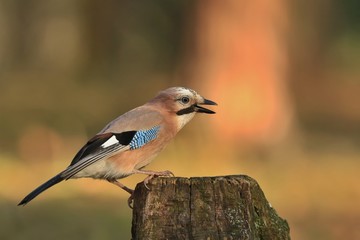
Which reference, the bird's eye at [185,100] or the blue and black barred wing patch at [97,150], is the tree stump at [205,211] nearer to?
the blue and black barred wing patch at [97,150]

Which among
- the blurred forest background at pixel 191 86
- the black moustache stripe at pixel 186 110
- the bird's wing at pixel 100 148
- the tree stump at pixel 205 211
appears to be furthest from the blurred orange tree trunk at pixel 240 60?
the tree stump at pixel 205 211

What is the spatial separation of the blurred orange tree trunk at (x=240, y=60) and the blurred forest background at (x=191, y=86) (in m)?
0.02

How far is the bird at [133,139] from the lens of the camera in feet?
20.8

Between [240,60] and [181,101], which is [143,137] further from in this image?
[240,60]

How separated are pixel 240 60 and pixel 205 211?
38.9ft

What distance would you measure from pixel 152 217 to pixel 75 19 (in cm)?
2197

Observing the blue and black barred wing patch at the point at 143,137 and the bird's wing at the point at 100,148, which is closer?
the bird's wing at the point at 100,148

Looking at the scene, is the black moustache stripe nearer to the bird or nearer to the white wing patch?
the bird

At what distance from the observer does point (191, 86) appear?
1644 cm

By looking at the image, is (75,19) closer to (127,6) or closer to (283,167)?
(127,6)

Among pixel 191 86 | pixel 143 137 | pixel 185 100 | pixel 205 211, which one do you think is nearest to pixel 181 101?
pixel 185 100

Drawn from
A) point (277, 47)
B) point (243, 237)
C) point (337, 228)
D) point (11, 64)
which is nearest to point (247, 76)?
point (277, 47)

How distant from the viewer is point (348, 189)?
14086 mm

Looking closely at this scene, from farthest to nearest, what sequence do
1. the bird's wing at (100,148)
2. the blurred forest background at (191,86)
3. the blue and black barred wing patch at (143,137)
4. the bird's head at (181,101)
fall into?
the blurred forest background at (191,86) < the bird's head at (181,101) < the blue and black barred wing patch at (143,137) < the bird's wing at (100,148)
